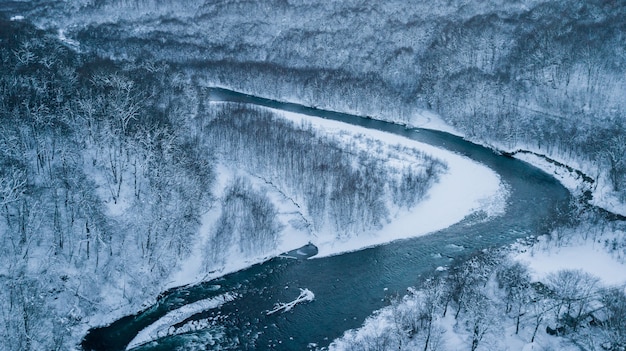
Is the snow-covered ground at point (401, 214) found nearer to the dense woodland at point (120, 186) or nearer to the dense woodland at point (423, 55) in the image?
the dense woodland at point (120, 186)

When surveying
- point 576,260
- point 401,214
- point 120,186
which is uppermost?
point 120,186

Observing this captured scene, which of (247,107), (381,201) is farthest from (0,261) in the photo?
(247,107)

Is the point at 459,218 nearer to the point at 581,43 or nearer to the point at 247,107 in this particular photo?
the point at 247,107

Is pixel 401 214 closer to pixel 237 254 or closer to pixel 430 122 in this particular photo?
pixel 237 254

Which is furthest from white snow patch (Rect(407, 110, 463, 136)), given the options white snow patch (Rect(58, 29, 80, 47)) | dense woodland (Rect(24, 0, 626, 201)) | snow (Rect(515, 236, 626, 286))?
white snow patch (Rect(58, 29, 80, 47))

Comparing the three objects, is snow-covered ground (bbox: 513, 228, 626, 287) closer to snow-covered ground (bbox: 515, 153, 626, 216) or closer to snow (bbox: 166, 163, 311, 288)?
snow-covered ground (bbox: 515, 153, 626, 216)

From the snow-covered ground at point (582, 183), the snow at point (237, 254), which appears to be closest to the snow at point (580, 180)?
the snow-covered ground at point (582, 183)

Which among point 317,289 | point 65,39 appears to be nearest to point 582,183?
point 317,289
